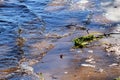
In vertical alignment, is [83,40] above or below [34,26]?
below

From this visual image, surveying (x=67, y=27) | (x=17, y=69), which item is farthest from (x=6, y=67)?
(x=67, y=27)

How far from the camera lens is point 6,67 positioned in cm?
703

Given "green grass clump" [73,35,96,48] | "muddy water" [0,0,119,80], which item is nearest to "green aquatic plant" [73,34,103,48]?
"green grass clump" [73,35,96,48]

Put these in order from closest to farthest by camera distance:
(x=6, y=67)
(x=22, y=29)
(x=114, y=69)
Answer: (x=114, y=69) → (x=6, y=67) → (x=22, y=29)

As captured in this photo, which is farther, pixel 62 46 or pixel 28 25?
pixel 28 25

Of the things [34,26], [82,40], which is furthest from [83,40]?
[34,26]

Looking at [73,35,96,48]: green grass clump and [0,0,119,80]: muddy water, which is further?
[73,35,96,48]: green grass clump

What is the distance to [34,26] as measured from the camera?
9461 mm

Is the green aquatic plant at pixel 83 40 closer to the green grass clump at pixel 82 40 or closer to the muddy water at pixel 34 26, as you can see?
the green grass clump at pixel 82 40

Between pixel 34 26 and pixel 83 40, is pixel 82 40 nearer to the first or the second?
pixel 83 40

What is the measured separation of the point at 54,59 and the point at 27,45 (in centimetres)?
122

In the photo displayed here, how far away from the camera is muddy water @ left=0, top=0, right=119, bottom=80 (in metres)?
7.22

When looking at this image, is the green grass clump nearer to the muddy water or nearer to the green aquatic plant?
the green aquatic plant

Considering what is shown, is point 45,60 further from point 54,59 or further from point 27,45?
point 27,45
